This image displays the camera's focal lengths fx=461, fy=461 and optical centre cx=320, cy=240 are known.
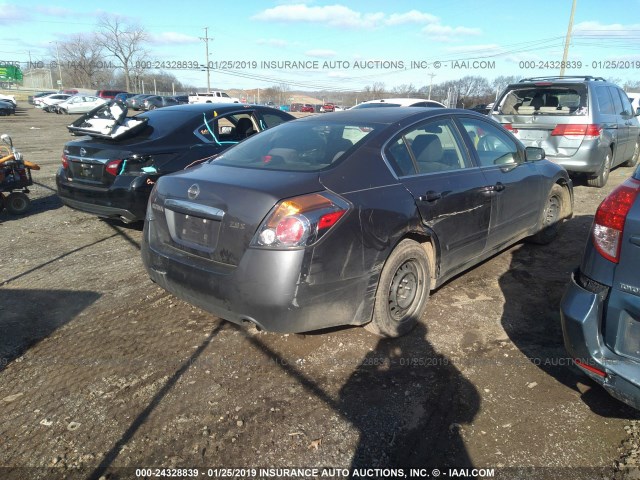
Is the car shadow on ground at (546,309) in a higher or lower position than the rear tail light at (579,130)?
lower

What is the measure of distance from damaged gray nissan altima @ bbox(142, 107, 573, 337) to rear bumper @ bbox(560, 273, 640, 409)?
1.10 meters

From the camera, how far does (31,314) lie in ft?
12.3

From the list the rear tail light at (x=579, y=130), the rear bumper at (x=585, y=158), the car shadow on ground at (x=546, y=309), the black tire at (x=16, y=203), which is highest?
the rear tail light at (x=579, y=130)

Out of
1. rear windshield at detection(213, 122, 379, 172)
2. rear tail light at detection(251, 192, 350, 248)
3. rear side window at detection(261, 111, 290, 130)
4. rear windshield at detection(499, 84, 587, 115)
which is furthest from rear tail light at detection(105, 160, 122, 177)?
rear windshield at detection(499, 84, 587, 115)

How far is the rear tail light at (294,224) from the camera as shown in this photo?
101 inches

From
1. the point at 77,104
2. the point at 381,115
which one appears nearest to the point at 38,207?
the point at 381,115

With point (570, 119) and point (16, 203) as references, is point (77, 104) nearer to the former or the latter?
point (16, 203)

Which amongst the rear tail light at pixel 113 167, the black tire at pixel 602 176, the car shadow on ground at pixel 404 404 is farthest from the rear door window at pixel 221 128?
the black tire at pixel 602 176

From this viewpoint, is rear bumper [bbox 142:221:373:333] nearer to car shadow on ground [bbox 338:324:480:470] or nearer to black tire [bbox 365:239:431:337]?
black tire [bbox 365:239:431:337]

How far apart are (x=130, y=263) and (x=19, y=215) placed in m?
3.25

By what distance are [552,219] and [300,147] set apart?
3433 millimetres

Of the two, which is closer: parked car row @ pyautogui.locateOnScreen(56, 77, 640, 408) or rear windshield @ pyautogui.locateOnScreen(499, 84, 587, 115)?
parked car row @ pyautogui.locateOnScreen(56, 77, 640, 408)

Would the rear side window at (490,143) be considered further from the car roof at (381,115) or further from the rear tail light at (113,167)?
the rear tail light at (113,167)

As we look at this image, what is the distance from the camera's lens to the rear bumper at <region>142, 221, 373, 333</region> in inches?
102
